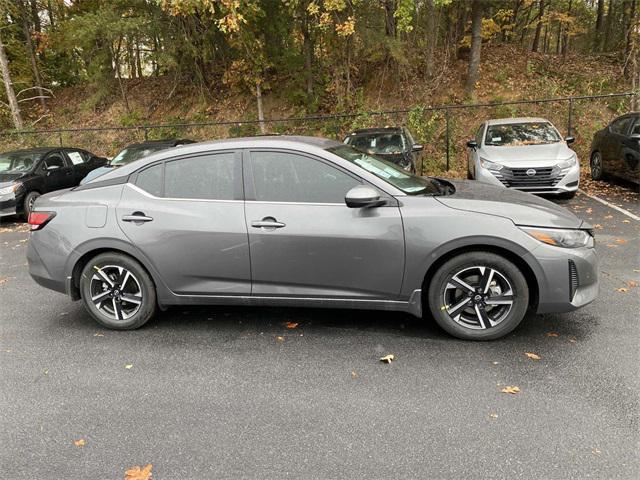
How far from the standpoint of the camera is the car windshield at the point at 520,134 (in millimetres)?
9341

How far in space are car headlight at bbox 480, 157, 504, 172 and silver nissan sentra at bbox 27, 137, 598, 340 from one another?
14.8ft

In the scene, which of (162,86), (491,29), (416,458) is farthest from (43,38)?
(416,458)

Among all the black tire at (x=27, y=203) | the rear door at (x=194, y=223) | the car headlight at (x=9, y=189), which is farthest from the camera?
the black tire at (x=27, y=203)

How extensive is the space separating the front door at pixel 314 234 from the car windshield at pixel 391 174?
0.26 metres

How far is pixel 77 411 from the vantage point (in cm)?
317

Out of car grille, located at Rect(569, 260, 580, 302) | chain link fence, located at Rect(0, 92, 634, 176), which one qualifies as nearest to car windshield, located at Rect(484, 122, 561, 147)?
chain link fence, located at Rect(0, 92, 634, 176)

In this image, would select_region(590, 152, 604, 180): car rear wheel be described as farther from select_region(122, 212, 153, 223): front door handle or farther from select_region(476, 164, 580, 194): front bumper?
select_region(122, 212, 153, 223): front door handle

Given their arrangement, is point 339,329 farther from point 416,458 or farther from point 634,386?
point 634,386

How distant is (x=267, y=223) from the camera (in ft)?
12.8

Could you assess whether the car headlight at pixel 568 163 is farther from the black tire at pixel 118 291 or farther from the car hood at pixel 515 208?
the black tire at pixel 118 291

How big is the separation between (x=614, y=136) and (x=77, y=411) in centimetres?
1075

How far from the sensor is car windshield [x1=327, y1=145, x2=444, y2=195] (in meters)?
4.02

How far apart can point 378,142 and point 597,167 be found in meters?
5.34

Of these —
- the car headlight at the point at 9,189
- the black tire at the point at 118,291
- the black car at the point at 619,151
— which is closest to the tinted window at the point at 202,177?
the black tire at the point at 118,291
